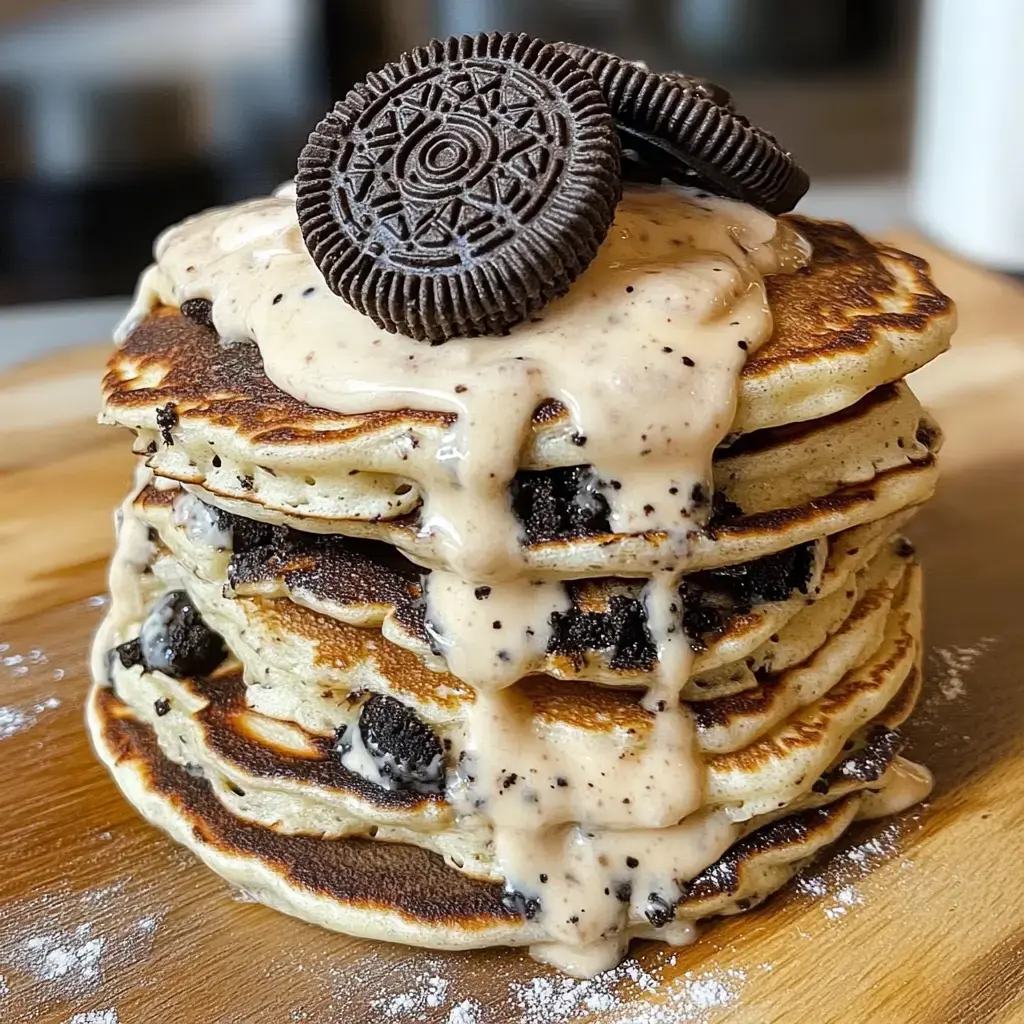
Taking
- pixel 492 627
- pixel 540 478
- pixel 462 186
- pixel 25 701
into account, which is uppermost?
pixel 462 186

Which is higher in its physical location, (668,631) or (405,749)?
(668,631)

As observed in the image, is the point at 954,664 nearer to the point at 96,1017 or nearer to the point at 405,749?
the point at 405,749

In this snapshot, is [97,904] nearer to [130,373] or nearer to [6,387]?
[130,373]

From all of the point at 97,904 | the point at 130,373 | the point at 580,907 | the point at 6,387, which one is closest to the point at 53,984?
the point at 97,904

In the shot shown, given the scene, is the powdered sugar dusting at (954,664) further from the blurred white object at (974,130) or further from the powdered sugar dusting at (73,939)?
the blurred white object at (974,130)

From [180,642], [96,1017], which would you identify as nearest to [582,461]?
[180,642]

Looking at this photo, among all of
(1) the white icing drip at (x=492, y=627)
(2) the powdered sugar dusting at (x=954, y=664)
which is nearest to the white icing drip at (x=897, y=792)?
(2) the powdered sugar dusting at (x=954, y=664)

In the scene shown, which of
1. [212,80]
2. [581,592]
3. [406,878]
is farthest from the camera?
[212,80]
